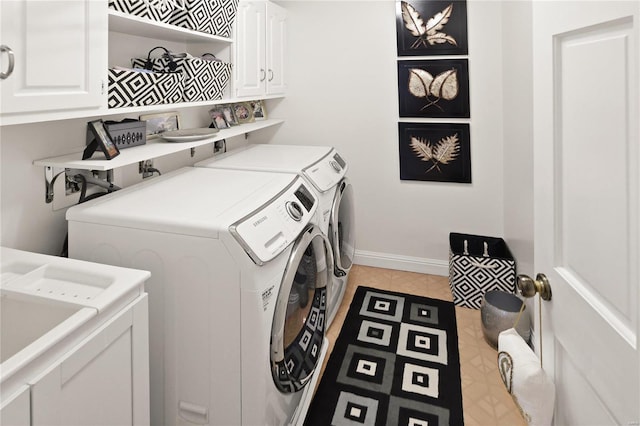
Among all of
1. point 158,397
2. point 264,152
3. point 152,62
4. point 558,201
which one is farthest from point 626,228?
point 264,152

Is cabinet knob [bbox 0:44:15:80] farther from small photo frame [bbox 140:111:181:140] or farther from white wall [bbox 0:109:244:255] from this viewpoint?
small photo frame [bbox 140:111:181:140]

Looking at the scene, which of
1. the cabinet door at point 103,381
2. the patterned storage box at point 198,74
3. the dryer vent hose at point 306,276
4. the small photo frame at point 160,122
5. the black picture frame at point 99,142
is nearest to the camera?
the cabinet door at point 103,381

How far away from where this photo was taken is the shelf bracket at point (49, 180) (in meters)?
1.43

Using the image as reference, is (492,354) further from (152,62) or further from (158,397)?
(152,62)

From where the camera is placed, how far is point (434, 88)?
2.77 metres

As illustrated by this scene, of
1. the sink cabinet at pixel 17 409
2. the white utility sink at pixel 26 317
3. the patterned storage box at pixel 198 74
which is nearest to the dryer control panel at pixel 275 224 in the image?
the white utility sink at pixel 26 317

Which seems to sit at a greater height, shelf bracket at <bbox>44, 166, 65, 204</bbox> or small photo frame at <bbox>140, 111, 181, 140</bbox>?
small photo frame at <bbox>140, 111, 181, 140</bbox>

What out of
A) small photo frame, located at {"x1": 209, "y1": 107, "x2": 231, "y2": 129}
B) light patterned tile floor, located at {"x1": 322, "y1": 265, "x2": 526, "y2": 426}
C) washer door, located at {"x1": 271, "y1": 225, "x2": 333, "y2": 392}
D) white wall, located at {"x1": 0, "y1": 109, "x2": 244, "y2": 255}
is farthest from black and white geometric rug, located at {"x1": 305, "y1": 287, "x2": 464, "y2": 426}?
small photo frame, located at {"x1": 209, "y1": 107, "x2": 231, "y2": 129}

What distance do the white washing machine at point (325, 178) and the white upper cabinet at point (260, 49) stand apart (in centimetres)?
41

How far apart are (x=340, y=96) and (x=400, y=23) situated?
67 cm

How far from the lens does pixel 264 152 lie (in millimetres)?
2604

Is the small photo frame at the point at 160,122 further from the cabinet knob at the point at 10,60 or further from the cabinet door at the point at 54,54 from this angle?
the cabinet knob at the point at 10,60

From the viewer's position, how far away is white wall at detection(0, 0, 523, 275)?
106 inches

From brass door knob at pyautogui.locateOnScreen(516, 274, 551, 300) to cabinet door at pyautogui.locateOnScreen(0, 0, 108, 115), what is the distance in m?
1.38
